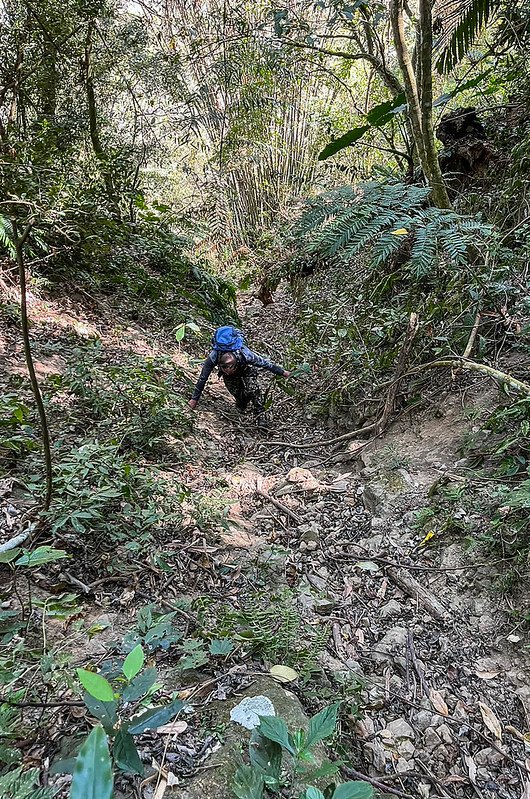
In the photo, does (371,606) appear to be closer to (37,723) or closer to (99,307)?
(37,723)

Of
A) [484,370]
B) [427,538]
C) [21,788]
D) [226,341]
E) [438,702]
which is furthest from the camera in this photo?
[226,341]

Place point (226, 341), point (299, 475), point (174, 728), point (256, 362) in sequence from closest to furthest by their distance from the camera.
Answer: point (174, 728) → point (299, 475) → point (226, 341) → point (256, 362)

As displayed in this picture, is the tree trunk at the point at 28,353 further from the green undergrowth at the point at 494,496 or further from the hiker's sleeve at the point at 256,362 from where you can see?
the hiker's sleeve at the point at 256,362

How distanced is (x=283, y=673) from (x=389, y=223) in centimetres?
177

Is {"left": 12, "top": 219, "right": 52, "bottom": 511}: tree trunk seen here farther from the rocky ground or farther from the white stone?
the white stone

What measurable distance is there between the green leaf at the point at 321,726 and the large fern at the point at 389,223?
1.60m

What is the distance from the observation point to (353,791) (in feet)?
2.90

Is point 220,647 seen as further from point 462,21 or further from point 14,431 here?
point 462,21

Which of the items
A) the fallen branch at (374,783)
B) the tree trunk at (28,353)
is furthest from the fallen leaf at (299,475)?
the fallen branch at (374,783)

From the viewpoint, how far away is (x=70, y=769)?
955 mm

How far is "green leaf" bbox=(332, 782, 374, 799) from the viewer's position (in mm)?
875

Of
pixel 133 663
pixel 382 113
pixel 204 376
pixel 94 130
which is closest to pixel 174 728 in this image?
pixel 133 663

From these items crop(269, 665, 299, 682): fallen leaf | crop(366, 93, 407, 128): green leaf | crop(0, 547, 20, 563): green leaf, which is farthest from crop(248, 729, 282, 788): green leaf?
crop(366, 93, 407, 128): green leaf

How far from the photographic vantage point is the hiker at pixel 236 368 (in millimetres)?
4051
